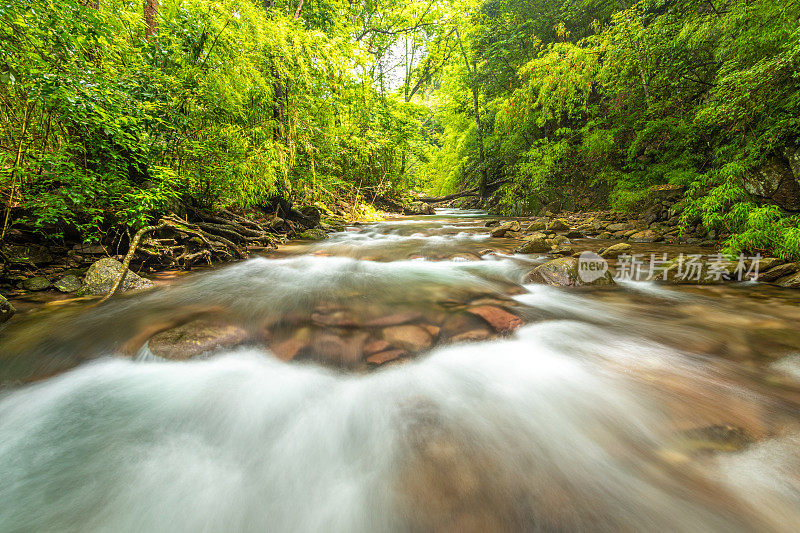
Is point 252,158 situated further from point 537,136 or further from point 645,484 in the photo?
point 537,136

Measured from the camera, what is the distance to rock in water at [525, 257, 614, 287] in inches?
143

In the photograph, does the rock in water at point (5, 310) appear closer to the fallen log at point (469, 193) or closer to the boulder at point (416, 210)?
the boulder at point (416, 210)

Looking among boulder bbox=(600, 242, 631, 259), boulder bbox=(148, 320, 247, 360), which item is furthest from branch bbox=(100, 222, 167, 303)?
boulder bbox=(600, 242, 631, 259)

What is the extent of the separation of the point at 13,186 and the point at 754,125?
9977mm

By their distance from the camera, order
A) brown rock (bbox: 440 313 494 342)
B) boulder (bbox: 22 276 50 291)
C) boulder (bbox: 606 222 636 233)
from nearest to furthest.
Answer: brown rock (bbox: 440 313 494 342) → boulder (bbox: 22 276 50 291) → boulder (bbox: 606 222 636 233)

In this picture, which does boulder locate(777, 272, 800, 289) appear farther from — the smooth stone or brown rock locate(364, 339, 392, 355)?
brown rock locate(364, 339, 392, 355)

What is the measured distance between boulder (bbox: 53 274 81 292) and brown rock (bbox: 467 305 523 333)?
433 cm

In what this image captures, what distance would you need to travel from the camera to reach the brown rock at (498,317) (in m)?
2.53

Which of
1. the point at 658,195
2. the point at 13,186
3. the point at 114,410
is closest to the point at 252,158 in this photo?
the point at 13,186

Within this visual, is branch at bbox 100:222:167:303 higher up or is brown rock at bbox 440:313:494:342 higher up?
branch at bbox 100:222:167:303

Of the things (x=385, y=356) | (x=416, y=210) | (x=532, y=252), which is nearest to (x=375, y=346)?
(x=385, y=356)

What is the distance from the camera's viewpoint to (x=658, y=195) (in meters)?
6.82

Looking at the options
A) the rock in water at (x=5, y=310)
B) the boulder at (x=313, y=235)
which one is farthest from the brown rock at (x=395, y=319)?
the boulder at (x=313, y=235)

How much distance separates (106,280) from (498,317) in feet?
14.1
